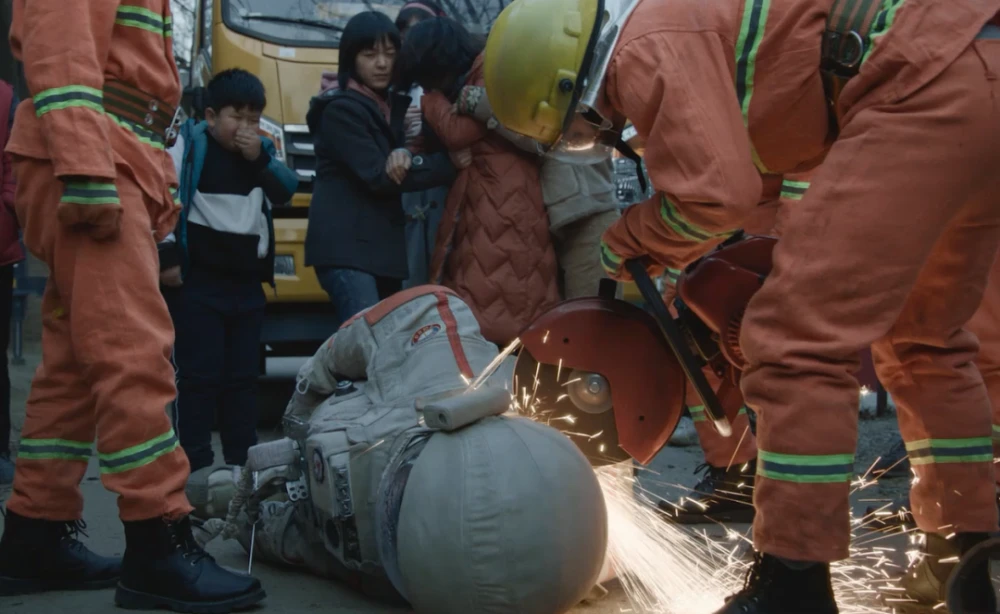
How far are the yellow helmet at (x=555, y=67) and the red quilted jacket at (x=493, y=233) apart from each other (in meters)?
1.65

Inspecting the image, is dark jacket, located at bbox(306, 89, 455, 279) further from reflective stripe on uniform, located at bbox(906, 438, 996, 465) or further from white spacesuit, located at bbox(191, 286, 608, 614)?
reflective stripe on uniform, located at bbox(906, 438, 996, 465)

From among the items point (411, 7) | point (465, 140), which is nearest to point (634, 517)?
point (465, 140)

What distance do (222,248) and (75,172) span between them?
1799 millimetres

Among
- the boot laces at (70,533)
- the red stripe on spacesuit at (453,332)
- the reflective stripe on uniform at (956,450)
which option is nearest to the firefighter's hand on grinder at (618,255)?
the red stripe on spacesuit at (453,332)

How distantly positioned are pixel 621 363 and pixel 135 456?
48.1 inches

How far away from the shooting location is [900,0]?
2.37 metres

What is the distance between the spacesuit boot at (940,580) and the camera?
256cm

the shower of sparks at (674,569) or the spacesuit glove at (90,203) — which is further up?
the spacesuit glove at (90,203)

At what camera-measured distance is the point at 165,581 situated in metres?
2.83

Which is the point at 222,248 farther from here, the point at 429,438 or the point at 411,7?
the point at 429,438

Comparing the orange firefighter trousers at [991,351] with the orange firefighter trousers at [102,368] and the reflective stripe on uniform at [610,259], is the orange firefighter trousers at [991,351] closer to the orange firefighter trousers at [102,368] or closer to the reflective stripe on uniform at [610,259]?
the reflective stripe on uniform at [610,259]

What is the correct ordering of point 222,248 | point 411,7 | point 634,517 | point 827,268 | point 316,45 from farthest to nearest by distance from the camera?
point 316,45, point 411,7, point 222,248, point 634,517, point 827,268

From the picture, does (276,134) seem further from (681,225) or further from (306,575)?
(681,225)

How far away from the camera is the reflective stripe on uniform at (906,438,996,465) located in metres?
2.62
